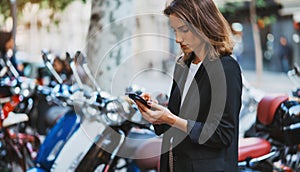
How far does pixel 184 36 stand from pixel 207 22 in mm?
104

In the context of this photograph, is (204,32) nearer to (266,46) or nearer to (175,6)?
(175,6)

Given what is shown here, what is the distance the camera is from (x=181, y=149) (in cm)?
189

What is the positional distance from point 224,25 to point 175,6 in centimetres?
20

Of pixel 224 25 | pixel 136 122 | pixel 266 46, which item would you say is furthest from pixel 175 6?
pixel 266 46

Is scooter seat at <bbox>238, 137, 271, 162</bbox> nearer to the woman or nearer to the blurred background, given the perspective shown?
the blurred background

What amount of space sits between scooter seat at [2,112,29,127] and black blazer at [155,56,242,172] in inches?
91.6

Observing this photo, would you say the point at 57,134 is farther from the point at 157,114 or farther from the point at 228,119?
the point at 228,119

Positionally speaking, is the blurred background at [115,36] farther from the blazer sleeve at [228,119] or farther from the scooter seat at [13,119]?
the scooter seat at [13,119]

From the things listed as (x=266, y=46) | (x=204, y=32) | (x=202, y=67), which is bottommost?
(x=266, y=46)

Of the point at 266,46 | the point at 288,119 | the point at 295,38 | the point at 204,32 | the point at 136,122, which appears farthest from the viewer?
the point at 266,46

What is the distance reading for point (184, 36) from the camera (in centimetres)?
183

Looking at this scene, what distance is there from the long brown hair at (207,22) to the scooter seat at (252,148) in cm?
131

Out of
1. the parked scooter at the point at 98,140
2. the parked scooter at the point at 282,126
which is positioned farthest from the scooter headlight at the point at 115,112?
the parked scooter at the point at 282,126

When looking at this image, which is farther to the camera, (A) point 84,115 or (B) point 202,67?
(A) point 84,115
